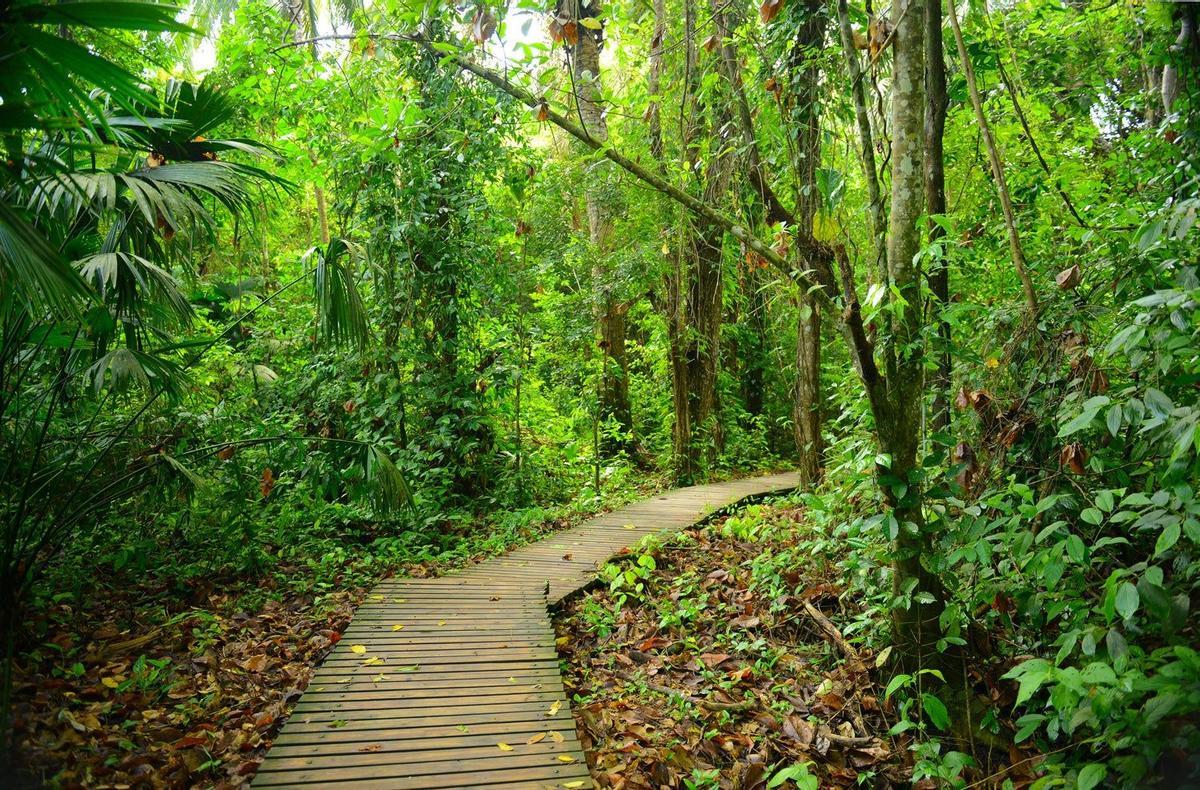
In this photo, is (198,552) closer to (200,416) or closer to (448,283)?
(200,416)

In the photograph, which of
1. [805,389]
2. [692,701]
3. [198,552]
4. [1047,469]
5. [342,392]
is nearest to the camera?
[1047,469]

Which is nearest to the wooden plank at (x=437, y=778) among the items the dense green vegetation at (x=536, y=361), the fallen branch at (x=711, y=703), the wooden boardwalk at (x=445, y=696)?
the wooden boardwalk at (x=445, y=696)

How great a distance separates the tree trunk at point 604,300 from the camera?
10039 millimetres

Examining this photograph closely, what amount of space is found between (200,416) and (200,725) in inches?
123

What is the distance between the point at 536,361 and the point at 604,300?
1.85 meters

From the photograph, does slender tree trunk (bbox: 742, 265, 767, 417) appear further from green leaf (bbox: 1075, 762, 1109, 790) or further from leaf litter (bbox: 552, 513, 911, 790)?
green leaf (bbox: 1075, 762, 1109, 790)

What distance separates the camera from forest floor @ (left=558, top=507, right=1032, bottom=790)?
339 centimetres

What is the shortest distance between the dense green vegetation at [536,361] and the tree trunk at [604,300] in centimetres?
136

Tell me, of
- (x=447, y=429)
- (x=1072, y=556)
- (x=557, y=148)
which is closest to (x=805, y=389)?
(x=447, y=429)

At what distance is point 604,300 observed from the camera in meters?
10.5

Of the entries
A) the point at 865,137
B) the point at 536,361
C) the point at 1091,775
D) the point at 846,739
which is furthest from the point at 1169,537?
the point at 536,361

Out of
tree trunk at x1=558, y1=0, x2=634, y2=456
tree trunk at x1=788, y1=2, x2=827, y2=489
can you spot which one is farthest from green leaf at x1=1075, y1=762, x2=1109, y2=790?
tree trunk at x1=558, y1=0, x2=634, y2=456

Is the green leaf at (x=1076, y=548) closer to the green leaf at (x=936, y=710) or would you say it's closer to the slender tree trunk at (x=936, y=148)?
the green leaf at (x=936, y=710)

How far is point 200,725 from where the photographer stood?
3434 mm
